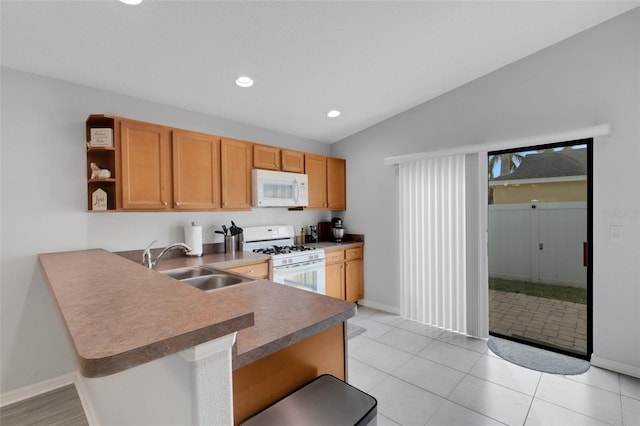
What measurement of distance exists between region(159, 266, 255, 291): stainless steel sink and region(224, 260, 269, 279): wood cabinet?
1.23 ft

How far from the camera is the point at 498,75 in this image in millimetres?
3117

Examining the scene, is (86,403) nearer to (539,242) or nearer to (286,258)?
(286,258)

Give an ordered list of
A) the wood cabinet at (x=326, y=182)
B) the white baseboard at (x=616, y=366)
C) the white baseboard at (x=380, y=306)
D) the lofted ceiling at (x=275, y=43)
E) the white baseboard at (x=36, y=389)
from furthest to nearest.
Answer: the wood cabinet at (x=326, y=182)
the white baseboard at (x=380, y=306)
the white baseboard at (x=616, y=366)
the white baseboard at (x=36, y=389)
the lofted ceiling at (x=275, y=43)

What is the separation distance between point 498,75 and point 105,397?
13.9 ft

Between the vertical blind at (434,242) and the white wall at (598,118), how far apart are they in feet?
1.29

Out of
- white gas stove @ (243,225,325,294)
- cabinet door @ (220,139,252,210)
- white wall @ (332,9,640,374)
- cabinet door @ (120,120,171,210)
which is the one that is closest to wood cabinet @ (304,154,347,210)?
white gas stove @ (243,225,325,294)

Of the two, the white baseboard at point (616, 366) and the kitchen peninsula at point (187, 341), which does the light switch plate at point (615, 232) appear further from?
the kitchen peninsula at point (187, 341)

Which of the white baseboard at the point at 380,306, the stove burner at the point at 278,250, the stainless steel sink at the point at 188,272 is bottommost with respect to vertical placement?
the white baseboard at the point at 380,306

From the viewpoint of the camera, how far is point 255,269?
9.97ft

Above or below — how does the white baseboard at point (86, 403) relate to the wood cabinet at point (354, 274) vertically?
below

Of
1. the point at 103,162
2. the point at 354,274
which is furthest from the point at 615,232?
the point at 103,162

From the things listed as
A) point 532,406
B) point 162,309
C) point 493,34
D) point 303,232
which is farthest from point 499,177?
point 162,309

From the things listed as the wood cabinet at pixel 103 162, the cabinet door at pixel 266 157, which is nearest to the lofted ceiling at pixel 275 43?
the wood cabinet at pixel 103 162

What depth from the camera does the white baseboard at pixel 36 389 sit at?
7.30 feet
